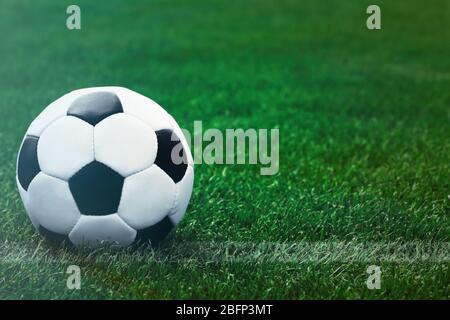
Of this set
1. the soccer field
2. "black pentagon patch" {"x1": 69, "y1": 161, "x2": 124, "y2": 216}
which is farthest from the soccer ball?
the soccer field

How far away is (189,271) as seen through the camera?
12.8ft

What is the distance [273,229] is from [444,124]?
3.32 metres

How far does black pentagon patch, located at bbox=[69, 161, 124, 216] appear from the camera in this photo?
388cm

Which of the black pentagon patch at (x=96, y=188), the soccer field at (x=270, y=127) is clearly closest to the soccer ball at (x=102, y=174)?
the black pentagon patch at (x=96, y=188)

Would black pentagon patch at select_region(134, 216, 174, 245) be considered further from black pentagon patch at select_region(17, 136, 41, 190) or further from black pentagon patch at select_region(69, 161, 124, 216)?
black pentagon patch at select_region(17, 136, 41, 190)

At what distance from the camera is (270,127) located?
6.98 m

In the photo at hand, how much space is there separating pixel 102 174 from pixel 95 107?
0.36 m

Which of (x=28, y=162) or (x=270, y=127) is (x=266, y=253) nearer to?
Answer: (x=28, y=162)

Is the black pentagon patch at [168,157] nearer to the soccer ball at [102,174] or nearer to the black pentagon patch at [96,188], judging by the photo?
the soccer ball at [102,174]

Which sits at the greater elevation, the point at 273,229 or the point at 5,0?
the point at 5,0

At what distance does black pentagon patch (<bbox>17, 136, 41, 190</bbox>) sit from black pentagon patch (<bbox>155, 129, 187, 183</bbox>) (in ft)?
2.00

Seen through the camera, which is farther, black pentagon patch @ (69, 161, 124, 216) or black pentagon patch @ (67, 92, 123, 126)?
black pentagon patch @ (67, 92, 123, 126)

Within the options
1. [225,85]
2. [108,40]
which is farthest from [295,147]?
[108,40]
